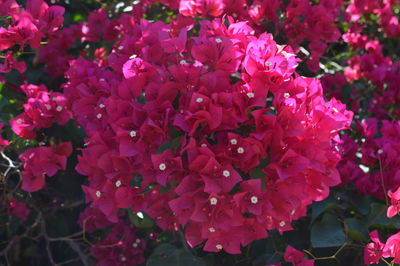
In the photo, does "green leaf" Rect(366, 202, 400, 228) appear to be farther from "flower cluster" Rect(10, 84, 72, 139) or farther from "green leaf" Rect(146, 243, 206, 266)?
"flower cluster" Rect(10, 84, 72, 139)

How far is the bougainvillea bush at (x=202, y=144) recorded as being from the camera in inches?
51.6

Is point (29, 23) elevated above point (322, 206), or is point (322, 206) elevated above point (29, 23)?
point (29, 23)

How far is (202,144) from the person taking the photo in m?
1.29

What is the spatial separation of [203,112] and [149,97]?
172 mm

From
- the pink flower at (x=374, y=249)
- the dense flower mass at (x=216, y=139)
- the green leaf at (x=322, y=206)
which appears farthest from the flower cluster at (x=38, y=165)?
the pink flower at (x=374, y=249)

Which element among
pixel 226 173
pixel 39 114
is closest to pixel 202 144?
pixel 226 173

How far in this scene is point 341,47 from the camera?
2764 mm

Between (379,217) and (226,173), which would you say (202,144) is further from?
(379,217)

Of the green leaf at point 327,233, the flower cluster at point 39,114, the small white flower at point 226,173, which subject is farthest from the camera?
the flower cluster at point 39,114

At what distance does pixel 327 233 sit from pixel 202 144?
1.87 ft

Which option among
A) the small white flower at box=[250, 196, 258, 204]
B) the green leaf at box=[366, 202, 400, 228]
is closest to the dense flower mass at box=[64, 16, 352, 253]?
the small white flower at box=[250, 196, 258, 204]

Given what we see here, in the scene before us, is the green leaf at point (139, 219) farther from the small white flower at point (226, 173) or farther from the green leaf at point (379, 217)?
the green leaf at point (379, 217)

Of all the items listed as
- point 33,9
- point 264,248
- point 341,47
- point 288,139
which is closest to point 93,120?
point 33,9

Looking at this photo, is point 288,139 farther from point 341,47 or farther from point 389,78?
point 341,47
